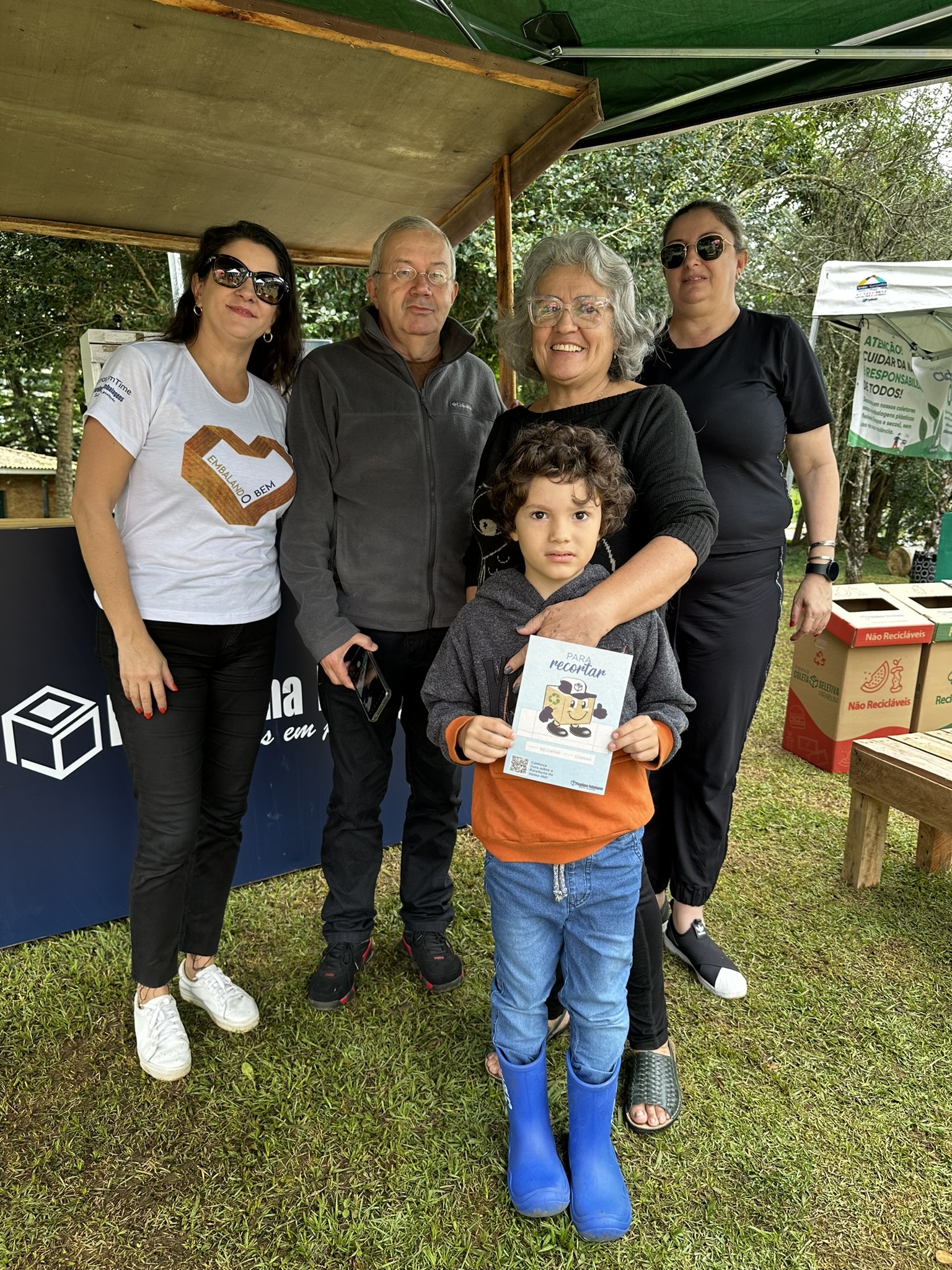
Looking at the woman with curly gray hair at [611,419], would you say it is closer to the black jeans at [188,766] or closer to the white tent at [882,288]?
the black jeans at [188,766]

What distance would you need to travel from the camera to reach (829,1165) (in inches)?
74.7

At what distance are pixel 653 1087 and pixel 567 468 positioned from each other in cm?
153

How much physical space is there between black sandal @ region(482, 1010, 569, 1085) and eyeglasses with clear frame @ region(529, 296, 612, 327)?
1.73 m

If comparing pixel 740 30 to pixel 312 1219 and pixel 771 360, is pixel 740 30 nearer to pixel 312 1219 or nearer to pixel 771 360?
pixel 771 360

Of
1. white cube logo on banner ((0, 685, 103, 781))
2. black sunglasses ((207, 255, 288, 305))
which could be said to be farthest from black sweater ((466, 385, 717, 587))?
white cube logo on banner ((0, 685, 103, 781))

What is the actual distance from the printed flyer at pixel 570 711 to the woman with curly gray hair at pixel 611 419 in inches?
4.4

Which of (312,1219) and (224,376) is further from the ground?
(224,376)

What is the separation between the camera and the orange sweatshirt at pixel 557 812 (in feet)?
5.23

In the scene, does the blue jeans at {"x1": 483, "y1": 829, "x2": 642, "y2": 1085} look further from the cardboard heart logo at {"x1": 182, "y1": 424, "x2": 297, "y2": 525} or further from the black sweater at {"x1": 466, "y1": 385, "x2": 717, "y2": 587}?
the cardboard heart logo at {"x1": 182, "y1": 424, "x2": 297, "y2": 525}

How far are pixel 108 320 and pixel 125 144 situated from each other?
22.5ft

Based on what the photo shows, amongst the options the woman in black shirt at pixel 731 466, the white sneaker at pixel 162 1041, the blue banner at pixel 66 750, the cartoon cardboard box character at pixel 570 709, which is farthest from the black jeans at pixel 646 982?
the blue banner at pixel 66 750

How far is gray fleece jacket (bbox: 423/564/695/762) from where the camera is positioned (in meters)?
1.62

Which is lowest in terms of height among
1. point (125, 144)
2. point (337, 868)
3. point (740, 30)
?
point (337, 868)

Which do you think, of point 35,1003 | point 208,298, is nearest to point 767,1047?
point 35,1003
